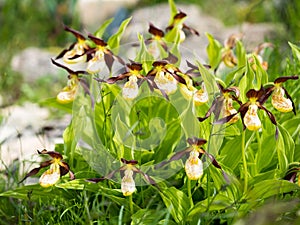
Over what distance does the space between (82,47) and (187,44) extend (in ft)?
8.37

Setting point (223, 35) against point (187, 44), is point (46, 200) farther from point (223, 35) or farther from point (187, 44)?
point (223, 35)

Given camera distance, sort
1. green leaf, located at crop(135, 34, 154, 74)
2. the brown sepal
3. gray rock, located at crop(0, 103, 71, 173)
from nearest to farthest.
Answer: green leaf, located at crop(135, 34, 154, 74) → the brown sepal → gray rock, located at crop(0, 103, 71, 173)

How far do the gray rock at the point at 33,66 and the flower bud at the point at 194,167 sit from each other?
277cm

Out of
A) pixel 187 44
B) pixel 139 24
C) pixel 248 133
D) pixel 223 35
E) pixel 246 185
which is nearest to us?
pixel 246 185

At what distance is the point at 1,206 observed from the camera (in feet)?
6.65

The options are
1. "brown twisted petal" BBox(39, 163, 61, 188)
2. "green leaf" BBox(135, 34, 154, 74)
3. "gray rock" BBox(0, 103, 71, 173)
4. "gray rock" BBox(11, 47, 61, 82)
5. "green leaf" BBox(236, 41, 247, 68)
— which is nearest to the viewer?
"brown twisted petal" BBox(39, 163, 61, 188)

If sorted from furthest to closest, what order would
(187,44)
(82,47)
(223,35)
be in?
(223,35)
(187,44)
(82,47)

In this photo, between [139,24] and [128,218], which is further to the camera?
[139,24]

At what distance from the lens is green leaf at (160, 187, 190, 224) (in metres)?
1.65

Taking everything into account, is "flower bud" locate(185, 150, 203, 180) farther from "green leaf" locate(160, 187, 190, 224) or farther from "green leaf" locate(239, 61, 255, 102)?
"green leaf" locate(239, 61, 255, 102)

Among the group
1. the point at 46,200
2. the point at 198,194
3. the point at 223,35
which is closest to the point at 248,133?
the point at 198,194

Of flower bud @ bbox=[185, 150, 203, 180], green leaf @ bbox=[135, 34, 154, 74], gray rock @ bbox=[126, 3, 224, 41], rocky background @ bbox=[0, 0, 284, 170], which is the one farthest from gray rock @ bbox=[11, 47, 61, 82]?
flower bud @ bbox=[185, 150, 203, 180]

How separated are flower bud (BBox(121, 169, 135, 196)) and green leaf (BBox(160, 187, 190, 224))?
118 mm

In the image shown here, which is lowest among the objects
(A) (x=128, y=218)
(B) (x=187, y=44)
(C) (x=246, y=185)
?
(B) (x=187, y=44)
